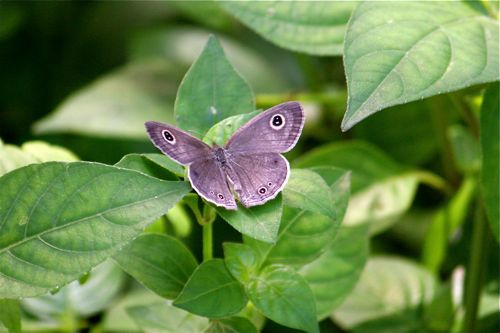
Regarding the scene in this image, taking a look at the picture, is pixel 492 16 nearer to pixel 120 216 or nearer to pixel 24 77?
pixel 120 216

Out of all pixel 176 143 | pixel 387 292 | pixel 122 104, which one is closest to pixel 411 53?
pixel 176 143

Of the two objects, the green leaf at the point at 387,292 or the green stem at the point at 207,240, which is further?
the green leaf at the point at 387,292

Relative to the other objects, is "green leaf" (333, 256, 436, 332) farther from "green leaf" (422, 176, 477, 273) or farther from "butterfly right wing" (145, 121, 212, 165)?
"butterfly right wing" (145, 121, 212, 165)

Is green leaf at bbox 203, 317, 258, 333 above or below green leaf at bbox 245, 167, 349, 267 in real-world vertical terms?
below

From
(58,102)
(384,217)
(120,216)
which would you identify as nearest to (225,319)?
(120,216)

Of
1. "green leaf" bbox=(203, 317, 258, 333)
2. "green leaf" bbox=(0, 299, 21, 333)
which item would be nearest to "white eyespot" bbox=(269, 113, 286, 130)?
"green leaf" bbox=(203, 317, 258, 333)

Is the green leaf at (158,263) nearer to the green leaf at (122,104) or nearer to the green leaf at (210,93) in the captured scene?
the green leaf at (210,93)

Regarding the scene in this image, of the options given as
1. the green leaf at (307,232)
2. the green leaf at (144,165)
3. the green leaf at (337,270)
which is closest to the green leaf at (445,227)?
the green leaf at (337,270)
